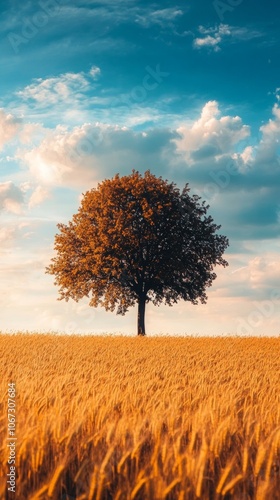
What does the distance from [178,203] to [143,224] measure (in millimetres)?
3763

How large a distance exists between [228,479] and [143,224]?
1325 inches

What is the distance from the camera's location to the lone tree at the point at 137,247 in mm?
37688

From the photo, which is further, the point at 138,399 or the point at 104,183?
the point at 104,183

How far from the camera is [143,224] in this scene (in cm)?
3812

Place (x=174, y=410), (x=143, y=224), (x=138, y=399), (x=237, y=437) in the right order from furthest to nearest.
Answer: (x=143, y=224) < (x=138, y=399) < (x=174, y=410) < (x=237, y=437)

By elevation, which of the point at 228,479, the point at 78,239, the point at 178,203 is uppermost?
the point at 178,203

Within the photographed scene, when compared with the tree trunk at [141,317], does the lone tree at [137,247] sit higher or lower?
higher

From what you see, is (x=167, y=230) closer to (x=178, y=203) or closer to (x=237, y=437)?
(x=178, y=203)

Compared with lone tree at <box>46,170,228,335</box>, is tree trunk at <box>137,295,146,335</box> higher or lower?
lower

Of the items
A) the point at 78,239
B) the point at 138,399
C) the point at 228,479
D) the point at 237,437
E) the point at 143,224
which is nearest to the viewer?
the point at 228,479

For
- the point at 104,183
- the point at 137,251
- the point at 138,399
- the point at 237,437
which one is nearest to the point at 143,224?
the point at 137,251

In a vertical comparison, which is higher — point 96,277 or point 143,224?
point 143,224

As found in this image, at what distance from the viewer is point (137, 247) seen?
3772cm

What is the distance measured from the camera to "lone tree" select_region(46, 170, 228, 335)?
124 feet
